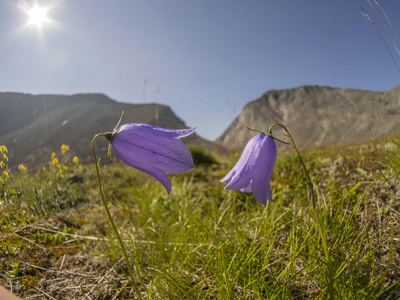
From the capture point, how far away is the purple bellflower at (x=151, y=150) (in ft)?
3.88

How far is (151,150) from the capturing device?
1.21 meters

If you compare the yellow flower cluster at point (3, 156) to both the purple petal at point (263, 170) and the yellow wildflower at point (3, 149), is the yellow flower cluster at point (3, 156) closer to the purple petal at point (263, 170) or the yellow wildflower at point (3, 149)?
the yellow wildflower at point (3, 149)

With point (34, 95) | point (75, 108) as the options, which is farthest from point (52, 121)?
point (75, 108)

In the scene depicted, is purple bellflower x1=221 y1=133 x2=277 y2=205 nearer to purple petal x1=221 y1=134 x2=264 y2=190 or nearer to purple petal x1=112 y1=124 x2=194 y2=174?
purple petal x1=221 y1=134 x2=264 y2=190

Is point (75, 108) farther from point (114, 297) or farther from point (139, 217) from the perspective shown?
point (114, 297)

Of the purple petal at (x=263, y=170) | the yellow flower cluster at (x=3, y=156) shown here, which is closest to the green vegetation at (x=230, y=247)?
the yellow flower cluster at (x=3, y=156)

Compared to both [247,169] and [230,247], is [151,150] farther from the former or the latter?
[230,247]

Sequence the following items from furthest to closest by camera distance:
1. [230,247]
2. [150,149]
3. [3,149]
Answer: [3,149] → [230,247] → [150,149]

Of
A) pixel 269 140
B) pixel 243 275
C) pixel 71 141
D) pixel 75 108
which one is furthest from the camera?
pixel 75 108

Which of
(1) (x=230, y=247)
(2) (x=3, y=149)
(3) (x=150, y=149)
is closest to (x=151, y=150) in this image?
(3) (x=150, y=149)

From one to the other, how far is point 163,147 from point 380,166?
2.04 m

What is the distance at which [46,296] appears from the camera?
1.48m

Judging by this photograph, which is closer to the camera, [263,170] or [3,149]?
[263,170]

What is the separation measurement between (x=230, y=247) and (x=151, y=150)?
3.25ft
